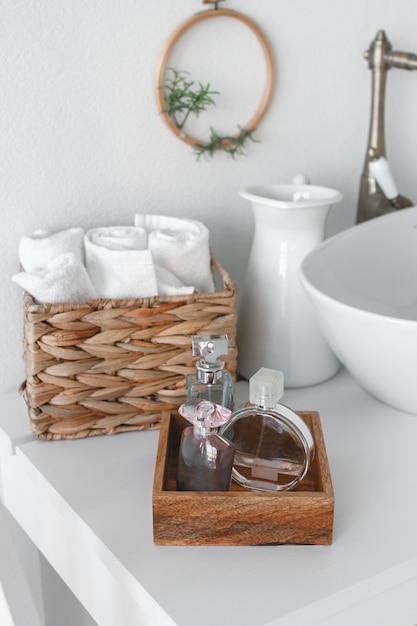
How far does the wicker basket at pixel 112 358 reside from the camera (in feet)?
2.67

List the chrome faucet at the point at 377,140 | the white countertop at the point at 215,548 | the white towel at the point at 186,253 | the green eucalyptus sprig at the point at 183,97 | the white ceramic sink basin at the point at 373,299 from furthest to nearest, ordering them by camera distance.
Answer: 1. the chrome faucet at the point at 377,140
2. the green eucalyptus sprig at the point at 183,97
3. the white towel at the point at 186,253
4. the white ceramic sink basin at the point at 373,299
5. the white countertop at the point at 215,548

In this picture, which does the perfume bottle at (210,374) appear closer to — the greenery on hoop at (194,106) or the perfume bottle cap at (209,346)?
the perfume bottle cap at (209,346)

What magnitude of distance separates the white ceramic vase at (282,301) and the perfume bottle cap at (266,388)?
0.90 ft

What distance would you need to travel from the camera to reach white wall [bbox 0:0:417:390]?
0.93 metres

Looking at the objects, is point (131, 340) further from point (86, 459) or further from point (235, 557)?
point (235, 557)

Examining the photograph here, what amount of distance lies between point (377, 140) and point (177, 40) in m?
0.35

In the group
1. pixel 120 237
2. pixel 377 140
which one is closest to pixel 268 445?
pixel 120 237

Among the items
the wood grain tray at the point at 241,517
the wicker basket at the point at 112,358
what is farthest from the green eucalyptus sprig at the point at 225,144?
the wood grain tray at the point at 241,517

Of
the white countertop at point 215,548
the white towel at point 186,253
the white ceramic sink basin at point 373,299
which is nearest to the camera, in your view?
the white countertop at point 215,548

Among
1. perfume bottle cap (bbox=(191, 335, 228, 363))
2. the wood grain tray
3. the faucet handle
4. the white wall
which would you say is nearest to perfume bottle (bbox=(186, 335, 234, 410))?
perfume bottle cap (bbox=(191, 335, 228, 363))

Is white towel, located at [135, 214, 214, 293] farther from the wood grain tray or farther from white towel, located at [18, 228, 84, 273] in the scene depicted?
the wood grain tray

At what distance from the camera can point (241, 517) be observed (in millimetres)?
677

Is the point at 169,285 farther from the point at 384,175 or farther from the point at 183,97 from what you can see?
the point at 384,175

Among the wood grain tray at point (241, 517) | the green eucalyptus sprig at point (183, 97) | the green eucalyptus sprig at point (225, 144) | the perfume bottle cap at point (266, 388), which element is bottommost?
the wood grain tray at point (241, 517)
